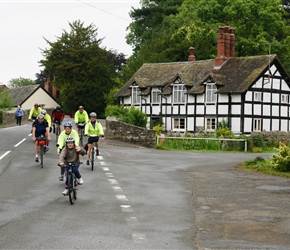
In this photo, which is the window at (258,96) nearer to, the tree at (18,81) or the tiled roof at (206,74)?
the tiled roof at (206,74)

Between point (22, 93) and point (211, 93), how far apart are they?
52.3 meters

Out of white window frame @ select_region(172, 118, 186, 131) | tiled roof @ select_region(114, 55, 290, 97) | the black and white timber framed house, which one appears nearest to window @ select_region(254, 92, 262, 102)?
the black and white timber framed house

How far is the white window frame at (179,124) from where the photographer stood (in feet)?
202

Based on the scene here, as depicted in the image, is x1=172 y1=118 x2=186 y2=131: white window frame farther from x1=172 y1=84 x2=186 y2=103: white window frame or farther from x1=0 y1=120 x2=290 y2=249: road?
x1=0 y1=120 x2=290 y2=249: road

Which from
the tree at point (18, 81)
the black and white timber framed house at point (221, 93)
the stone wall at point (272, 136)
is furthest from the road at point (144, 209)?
the tree at point (18, 81)

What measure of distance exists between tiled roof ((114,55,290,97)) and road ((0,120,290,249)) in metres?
34.3

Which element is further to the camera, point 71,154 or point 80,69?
point 80,69

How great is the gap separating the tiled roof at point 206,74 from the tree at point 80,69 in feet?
55.3

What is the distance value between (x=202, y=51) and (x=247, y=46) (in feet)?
16.6

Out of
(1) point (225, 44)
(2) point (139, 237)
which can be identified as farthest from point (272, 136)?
(2) point (139, 237)

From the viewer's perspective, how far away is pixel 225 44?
60.9m

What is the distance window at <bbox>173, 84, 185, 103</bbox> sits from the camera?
203 feet

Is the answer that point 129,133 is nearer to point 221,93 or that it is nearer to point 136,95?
point 221,93

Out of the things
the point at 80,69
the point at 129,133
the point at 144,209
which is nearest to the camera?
the point at 144,209
